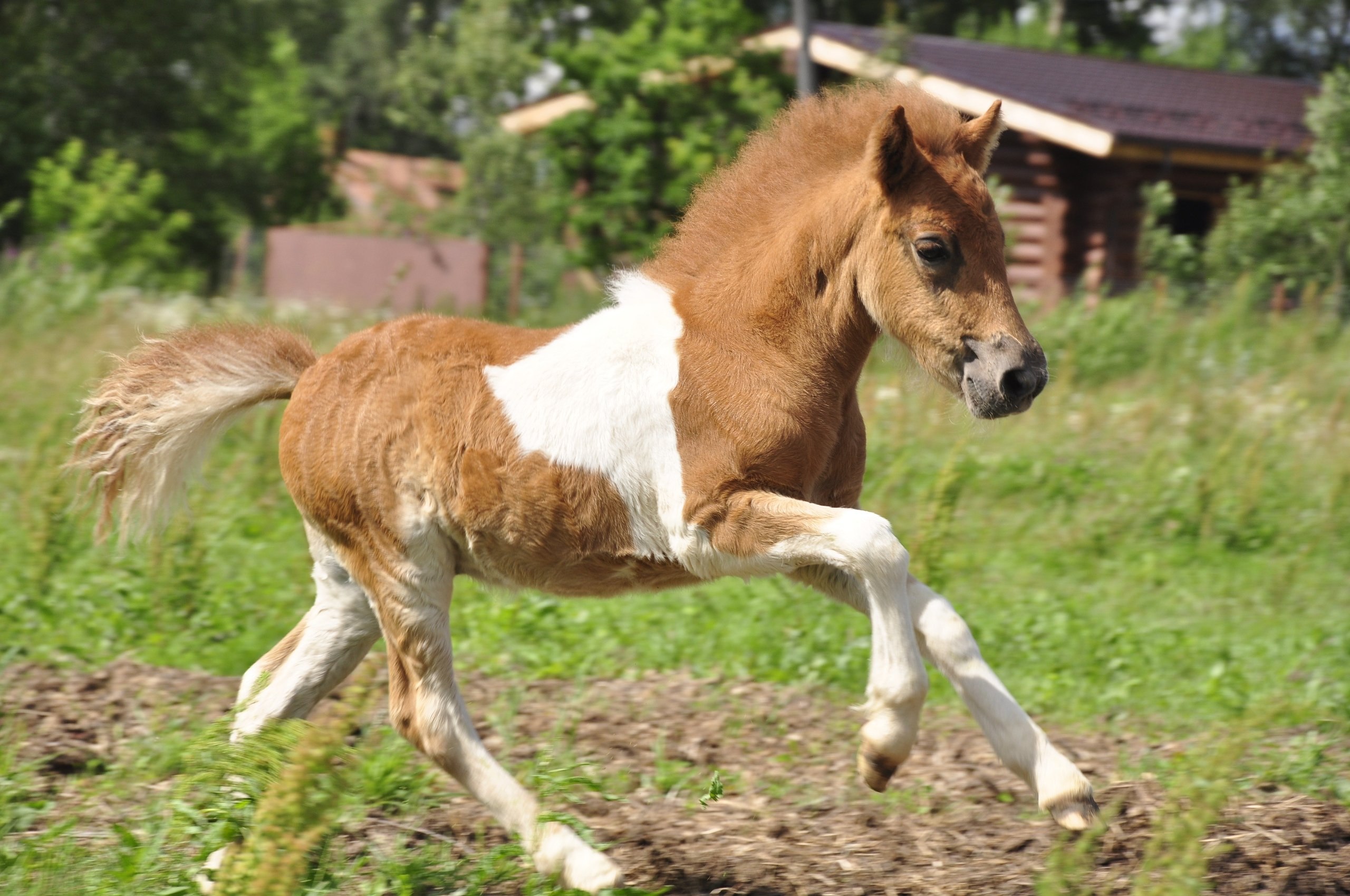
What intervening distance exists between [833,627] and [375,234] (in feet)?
58.5

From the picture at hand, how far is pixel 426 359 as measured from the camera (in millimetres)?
4055

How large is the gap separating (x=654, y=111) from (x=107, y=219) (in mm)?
8013

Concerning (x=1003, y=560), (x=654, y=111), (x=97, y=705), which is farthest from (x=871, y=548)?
(x=654, y=111)

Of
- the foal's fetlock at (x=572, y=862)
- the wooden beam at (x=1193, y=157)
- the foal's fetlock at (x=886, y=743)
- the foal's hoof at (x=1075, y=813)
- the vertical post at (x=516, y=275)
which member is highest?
the foal's fetlock at (x=886, y=743)

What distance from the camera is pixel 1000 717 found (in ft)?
11.0

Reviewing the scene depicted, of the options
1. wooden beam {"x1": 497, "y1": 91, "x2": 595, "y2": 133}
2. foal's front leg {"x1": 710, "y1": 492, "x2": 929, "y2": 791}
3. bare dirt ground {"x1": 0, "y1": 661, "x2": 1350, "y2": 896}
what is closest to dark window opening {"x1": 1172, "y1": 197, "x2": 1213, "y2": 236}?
wooden beam {"x1": 497, "y1": 91, "x2": 595, "y2": 133}

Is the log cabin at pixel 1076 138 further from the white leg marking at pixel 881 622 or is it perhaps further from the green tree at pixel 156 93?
the white leg marking at pixel 881 622

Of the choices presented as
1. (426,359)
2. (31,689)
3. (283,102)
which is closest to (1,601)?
(31,689)

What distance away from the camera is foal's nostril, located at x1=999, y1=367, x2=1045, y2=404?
346 cm

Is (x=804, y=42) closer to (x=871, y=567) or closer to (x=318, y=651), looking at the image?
(x=318, y=651)

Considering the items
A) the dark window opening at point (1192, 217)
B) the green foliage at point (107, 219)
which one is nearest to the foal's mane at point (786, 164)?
the green foliage at point (107, 219)

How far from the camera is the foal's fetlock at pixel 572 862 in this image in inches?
136

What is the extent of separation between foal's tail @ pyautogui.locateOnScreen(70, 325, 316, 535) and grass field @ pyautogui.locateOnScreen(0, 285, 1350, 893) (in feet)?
0.74

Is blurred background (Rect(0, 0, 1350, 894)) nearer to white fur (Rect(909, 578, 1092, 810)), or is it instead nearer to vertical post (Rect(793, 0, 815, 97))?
vertical post (Rect(793, 0, 815, 97))
